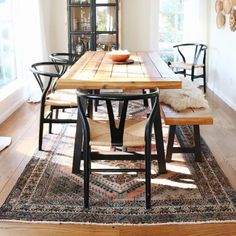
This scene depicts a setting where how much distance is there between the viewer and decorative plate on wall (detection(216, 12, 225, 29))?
519 cm

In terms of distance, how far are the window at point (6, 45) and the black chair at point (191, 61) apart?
2.31 m

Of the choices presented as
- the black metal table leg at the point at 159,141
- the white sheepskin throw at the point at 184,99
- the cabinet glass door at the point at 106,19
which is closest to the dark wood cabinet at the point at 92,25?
the cabinet glass door at the point at 106,19

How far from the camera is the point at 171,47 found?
629 cm

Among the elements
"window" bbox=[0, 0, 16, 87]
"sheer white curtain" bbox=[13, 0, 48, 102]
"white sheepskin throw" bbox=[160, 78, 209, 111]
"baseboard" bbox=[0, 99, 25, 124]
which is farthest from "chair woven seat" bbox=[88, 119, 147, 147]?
"sheer white curtain" bbox=[13, 0, 48, 102]

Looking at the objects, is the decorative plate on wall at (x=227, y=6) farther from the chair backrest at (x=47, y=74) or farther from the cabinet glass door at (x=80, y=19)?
the chair backrest at (x=47, y=74)

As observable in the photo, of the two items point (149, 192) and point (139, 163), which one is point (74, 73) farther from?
point (149, 192)

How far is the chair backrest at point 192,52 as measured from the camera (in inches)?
227

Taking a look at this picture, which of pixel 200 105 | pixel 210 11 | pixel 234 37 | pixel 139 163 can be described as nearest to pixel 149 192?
pixel 139 163

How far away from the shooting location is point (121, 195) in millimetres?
2516

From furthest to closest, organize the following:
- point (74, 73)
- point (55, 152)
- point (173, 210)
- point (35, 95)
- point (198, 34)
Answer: point (198, 34) → point (35, 95) → point (55, 152) → point (74, 73) → point (173, 210)

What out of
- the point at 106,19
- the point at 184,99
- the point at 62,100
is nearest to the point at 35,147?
the point at 62,100

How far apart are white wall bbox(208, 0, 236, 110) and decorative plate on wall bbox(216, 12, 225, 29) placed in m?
0.07

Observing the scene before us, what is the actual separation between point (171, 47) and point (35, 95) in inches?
97.6

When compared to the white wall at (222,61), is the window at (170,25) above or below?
above
